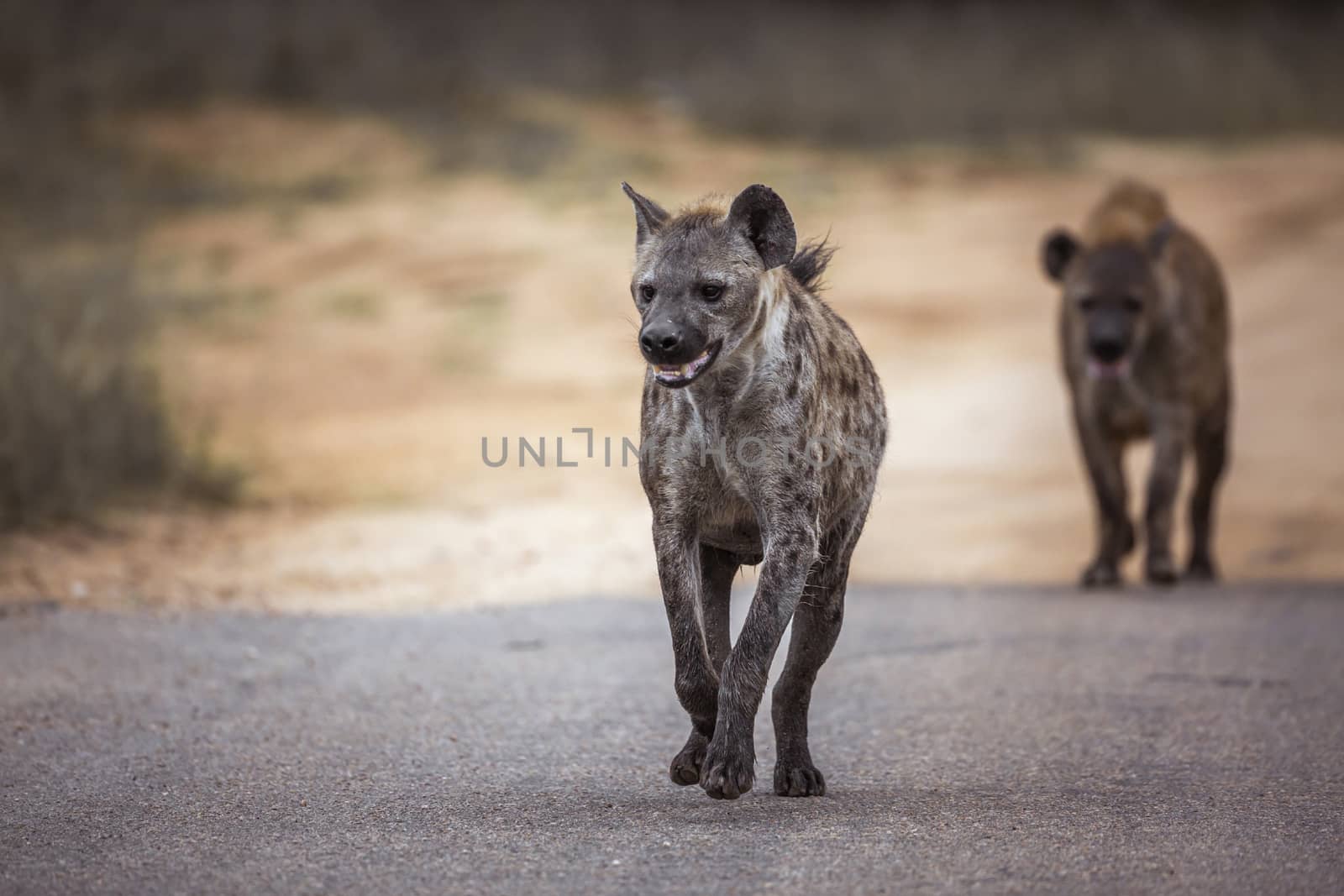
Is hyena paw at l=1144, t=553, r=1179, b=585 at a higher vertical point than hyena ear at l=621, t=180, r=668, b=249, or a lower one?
lower

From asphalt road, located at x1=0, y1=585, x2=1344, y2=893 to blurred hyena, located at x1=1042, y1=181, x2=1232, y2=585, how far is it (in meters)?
1.14

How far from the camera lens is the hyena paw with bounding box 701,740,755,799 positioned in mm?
3635

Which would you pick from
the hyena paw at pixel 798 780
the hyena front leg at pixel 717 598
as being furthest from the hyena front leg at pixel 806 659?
the hyena front leg at pixel 717 598

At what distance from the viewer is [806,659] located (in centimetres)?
408

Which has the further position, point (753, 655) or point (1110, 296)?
point (1110, 296)

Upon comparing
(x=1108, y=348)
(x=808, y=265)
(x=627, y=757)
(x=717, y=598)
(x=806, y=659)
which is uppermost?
(x=1108, y=348)

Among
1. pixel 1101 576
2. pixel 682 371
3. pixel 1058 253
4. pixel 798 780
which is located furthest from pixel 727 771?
pixel 1058 253

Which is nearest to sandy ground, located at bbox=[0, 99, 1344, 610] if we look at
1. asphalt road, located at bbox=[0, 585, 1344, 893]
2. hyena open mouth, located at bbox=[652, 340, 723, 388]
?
asphalt road, located at bbox=[0, 585, 1344, 893]

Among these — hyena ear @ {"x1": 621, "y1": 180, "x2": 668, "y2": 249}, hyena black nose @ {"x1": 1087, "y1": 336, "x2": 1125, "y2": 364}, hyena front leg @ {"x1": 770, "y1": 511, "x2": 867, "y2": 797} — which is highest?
hyena black nose @ {"x1": 1087, "y1": 336, "x2": 1125, "y2": 364}

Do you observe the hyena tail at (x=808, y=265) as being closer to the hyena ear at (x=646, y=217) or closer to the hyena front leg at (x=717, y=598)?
the hyena ear at (x=646, y=217)

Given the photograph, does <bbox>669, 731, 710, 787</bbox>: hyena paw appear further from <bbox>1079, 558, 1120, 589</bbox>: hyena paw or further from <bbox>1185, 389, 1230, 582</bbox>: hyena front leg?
<bbox>1185, 389, 1230, 582</bbox>: hyena front leg

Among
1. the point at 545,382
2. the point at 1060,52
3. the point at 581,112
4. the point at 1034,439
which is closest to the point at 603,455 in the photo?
the point at 545,382

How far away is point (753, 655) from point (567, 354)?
9339mm

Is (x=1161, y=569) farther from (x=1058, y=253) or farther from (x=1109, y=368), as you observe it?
(x=1058, y=253)
